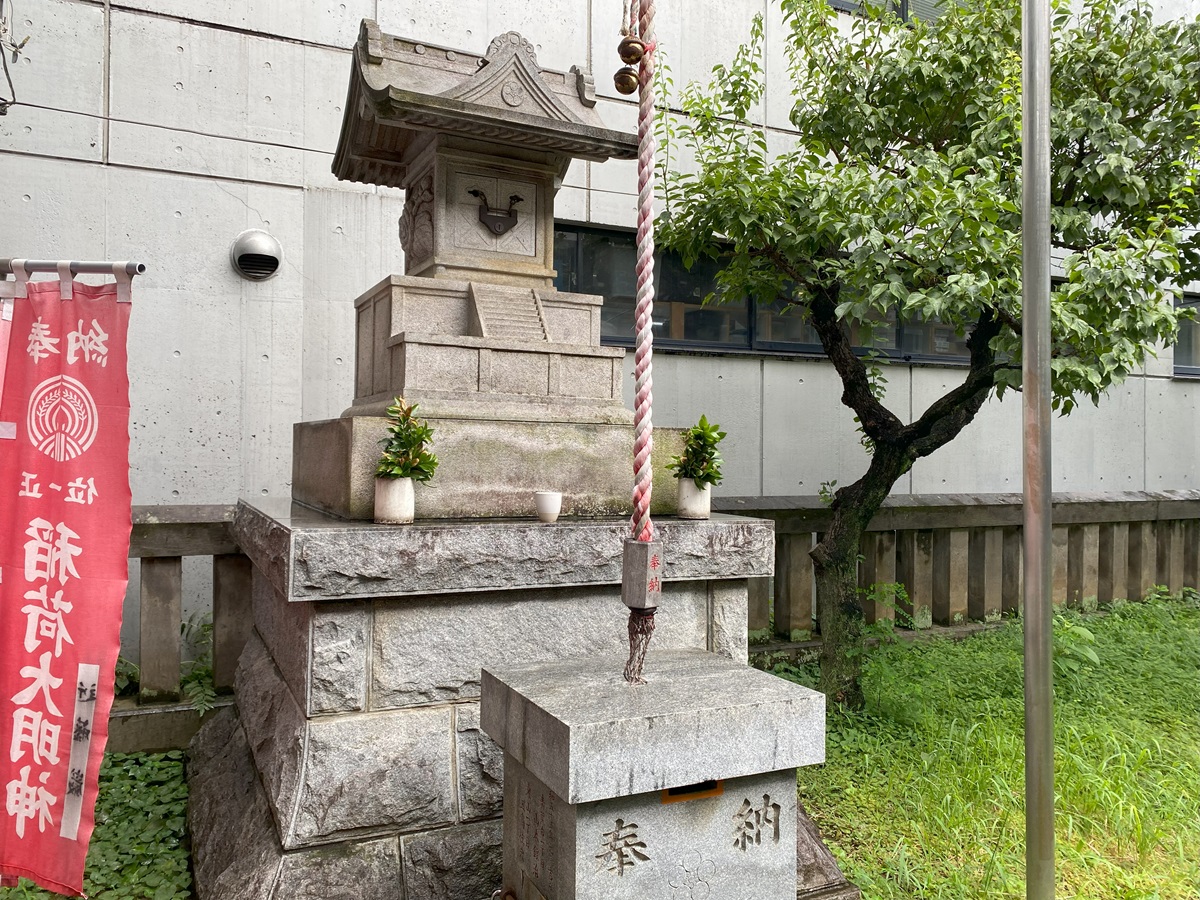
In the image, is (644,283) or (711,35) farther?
(711,35)

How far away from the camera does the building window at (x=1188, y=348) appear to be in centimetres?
1022

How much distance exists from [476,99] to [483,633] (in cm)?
246

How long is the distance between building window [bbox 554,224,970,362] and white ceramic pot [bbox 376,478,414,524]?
4.14 metres

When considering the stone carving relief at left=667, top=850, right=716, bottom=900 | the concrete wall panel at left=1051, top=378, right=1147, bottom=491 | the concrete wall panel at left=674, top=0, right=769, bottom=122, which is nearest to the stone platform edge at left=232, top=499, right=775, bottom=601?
the stone carving relief at left=667, top=850, right=716, bottom=900

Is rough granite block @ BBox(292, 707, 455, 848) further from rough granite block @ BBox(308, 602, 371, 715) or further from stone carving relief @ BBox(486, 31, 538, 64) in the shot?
stone carving relief @ BBox(486, 31, 538, 64)

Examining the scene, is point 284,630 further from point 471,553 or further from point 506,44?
point 506,44

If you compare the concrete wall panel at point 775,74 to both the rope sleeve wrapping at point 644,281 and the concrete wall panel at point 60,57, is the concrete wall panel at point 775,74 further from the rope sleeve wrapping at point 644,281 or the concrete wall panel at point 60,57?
the rope sleeve wrapping at point 644,281

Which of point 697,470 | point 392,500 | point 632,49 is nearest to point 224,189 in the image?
point 392,500

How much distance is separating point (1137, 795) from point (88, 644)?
16.6 ft

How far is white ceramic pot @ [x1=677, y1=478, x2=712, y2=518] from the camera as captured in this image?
4055 millimetres

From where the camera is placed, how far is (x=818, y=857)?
3430mm

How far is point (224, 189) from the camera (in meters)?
6.14

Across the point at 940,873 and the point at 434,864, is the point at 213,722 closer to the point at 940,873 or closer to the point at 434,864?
the point at 434,864

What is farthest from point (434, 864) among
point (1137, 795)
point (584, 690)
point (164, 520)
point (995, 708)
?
point (995, 708)
